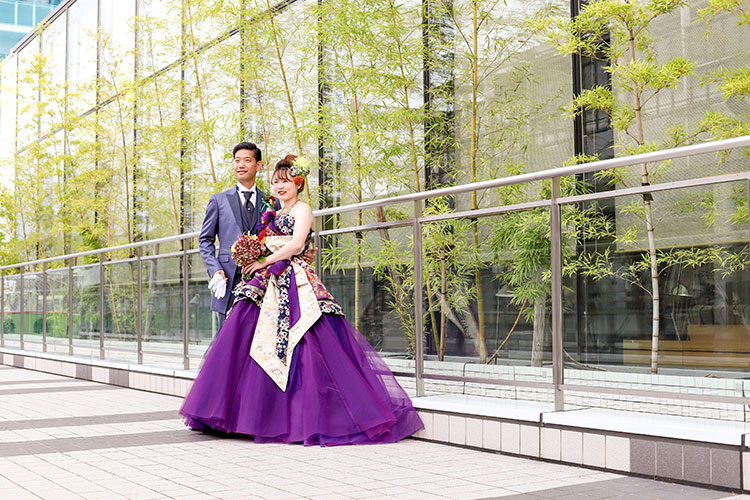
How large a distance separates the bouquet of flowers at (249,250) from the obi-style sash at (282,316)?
0.18 ft

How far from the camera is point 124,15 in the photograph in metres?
17.0

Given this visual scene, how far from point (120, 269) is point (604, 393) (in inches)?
240

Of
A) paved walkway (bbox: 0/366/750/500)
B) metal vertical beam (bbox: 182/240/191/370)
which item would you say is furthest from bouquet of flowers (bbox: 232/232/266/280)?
metal vertical beam (bbox: 182/240/191/370)

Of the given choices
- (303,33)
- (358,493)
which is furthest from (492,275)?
(303,33)

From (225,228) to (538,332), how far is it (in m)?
2.20

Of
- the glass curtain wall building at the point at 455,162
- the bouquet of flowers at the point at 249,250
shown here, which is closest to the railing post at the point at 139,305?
the glass curtain wall building at the point at 455,162

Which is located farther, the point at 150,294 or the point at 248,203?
the point at 150,294

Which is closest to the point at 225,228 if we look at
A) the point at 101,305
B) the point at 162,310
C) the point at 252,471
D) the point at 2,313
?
the point at 252,471

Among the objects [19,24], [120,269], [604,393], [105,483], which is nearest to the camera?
[105,483]

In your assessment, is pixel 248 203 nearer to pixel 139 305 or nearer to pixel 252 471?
pixel 252 471

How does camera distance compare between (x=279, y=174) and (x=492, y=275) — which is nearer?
(x=492, y=275)

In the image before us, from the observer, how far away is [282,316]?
4.89m

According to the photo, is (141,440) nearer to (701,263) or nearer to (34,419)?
(34,419)

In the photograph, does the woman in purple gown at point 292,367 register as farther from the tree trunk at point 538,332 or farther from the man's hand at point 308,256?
the tree trunk at point 538,332
